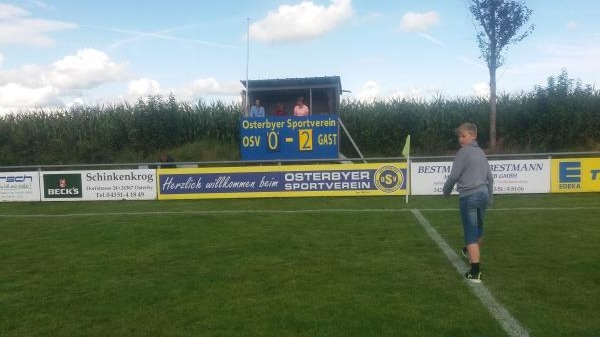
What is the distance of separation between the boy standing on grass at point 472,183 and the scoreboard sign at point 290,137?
1188cm

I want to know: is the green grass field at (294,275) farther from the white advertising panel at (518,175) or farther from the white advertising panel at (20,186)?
the white advertising panel at (20,186)

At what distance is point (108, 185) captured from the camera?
17.5m

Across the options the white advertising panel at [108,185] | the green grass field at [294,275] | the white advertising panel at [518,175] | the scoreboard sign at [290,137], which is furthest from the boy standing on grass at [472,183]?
the white advertising panel at [108,185]

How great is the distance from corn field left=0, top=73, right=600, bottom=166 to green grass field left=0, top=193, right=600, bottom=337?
15167 millimetres

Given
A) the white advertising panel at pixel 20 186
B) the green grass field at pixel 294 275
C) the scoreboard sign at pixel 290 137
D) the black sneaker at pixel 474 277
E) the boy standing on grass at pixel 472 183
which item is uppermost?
the scoreboard sign at pixel 290 137

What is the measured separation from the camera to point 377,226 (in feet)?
35.8

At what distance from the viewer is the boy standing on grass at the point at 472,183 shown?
20.5 ft

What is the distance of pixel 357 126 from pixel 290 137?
34.0ft

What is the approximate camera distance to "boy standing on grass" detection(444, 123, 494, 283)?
625cm

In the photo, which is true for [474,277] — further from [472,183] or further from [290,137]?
[290,137]

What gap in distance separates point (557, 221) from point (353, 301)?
7.11 meters

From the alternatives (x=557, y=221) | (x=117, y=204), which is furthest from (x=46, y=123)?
(x=557, y=221)

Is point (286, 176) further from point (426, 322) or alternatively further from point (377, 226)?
point (426, 322)

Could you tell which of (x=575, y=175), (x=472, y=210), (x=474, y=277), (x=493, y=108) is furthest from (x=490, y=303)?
(x=493, y=108)
